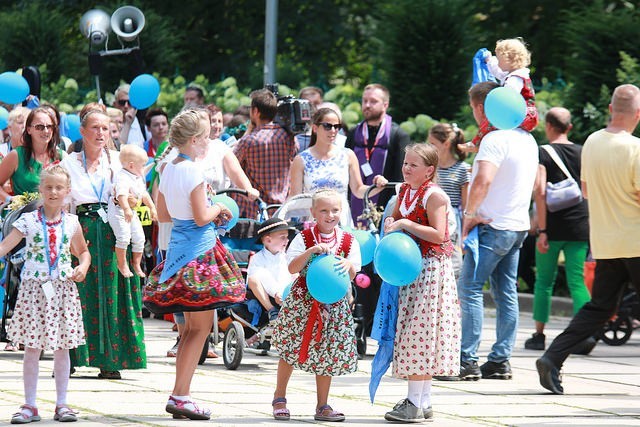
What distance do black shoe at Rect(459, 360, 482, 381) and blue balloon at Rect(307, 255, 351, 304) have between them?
7.24 ft

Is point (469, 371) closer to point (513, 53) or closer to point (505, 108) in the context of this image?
point (505, 108)

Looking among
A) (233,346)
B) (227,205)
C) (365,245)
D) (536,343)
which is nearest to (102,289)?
(227,205)

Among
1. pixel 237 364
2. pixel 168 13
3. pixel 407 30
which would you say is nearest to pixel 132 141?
pixel 237 364

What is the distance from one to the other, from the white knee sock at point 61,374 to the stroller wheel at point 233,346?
2309mm

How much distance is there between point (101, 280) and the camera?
9523 mm

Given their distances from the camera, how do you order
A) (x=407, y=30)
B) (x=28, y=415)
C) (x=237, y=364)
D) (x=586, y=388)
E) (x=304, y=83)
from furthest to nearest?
(x=304, y=83), (x=407, y=30), (x=237, y=364), (x=586, y=388), (x=28, y=415)

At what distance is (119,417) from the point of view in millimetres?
7777

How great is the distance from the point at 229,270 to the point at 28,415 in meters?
1.37

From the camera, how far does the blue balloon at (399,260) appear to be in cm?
777

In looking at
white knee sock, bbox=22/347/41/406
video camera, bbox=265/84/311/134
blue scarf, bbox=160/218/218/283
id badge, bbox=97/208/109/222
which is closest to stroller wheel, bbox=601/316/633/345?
video camera, bbox=265/84/311/134

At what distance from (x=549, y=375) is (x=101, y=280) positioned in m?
3.10

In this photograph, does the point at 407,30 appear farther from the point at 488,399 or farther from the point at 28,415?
the point at 28,415

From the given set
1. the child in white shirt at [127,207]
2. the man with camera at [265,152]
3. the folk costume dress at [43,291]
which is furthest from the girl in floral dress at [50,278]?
the man with camera at [265,152]

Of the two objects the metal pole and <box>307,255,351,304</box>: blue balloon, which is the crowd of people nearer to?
<box>307,255,351,304</box>: blue balloon
